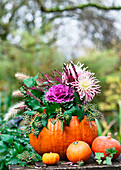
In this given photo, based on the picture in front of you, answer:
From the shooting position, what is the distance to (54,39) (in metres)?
5.61

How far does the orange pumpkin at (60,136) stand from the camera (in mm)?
1288

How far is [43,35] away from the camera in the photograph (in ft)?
19.1

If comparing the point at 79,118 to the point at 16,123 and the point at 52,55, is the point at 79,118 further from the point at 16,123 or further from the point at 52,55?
the point at 52,55

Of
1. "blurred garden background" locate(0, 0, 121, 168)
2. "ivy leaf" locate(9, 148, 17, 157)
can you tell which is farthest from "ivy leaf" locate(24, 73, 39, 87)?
"blurred garden background" locate(0, 0, 121, 168)

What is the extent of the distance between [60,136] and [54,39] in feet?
14.9

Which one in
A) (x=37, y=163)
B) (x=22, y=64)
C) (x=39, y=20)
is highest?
(x=39, y=20)

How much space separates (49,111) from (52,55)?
3989mm

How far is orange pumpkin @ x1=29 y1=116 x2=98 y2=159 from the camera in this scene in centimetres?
129

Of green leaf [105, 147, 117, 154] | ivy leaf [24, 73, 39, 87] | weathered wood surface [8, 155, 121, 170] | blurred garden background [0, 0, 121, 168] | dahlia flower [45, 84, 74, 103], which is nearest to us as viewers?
weathered wood surface [8, 155, 121, 170]

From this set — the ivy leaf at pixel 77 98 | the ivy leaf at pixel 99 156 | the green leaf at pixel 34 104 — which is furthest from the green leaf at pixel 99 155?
the green leaf at pixel 34 104

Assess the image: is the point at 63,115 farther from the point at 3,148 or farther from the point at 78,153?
the point at 3,148

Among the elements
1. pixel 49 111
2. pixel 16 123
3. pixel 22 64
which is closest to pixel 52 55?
pixel 22 64

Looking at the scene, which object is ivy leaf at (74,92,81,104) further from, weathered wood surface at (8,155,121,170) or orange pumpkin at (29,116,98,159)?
weathered wood surface at (8,155,121,170)

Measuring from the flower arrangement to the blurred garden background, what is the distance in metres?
2.83
